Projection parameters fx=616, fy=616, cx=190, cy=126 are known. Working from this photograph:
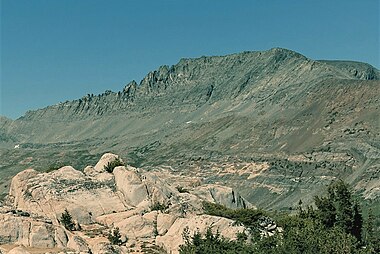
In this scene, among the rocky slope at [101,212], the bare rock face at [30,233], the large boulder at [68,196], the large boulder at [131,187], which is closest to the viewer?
the bare rock face at [30,233]

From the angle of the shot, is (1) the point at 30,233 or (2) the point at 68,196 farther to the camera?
(2) the point at 68,196

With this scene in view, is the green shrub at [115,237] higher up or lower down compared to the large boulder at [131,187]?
lower down

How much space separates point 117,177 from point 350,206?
26826 millimetres

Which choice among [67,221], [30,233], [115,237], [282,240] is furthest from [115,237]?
[282,240]

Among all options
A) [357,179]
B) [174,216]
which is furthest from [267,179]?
[174,216]

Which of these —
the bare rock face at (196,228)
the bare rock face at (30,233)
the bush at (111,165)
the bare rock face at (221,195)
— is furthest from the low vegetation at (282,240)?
the bush at (111,165)

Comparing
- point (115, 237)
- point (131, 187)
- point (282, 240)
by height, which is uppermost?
point (131, 187)

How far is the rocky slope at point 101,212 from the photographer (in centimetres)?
4900

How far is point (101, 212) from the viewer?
6278 cm

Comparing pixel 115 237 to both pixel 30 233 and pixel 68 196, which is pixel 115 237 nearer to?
pixel 30 233

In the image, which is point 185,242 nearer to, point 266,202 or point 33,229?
point 33,229

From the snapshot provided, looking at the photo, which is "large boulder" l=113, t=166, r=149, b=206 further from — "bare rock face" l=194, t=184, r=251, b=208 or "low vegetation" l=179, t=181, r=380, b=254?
"bare rock face" l=194, t=184, r=251, b=208

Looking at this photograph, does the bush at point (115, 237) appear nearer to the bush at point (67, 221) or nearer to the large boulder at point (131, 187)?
the bush at point (67, 221)

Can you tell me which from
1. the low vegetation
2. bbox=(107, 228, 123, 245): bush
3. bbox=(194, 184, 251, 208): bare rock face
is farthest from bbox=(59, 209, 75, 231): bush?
bbox=(194, 184, 251, 208): bare rock face
